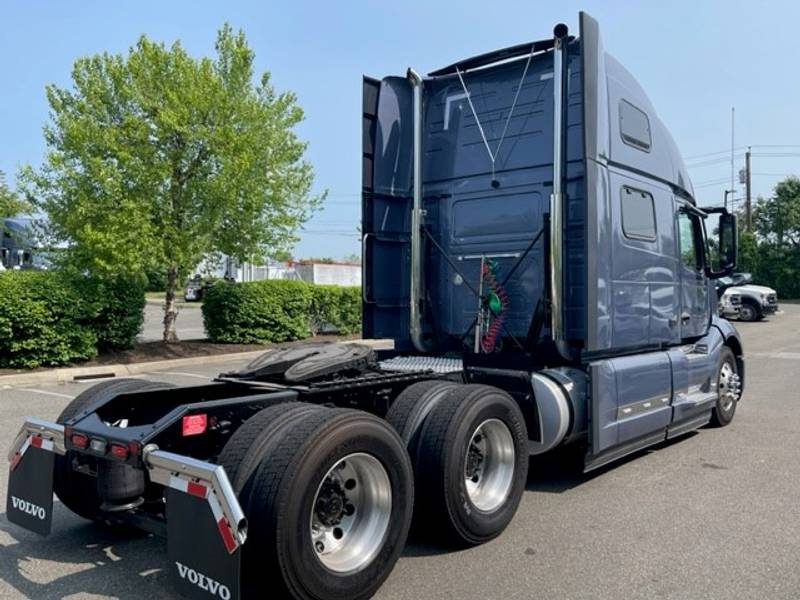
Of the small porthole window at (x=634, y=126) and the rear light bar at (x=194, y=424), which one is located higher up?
the small porthole window at (x=634, y=126)

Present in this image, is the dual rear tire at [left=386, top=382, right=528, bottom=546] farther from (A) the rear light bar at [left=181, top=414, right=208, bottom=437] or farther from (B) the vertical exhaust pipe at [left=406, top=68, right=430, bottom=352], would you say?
(B) the vertical exhaust pipe at [left=406, top=68, right=430, bottom=352]

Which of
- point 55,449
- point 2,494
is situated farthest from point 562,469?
point 2,494

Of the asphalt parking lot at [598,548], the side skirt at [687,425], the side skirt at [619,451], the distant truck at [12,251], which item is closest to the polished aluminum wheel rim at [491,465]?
the asphalt parking lot at [598,548]

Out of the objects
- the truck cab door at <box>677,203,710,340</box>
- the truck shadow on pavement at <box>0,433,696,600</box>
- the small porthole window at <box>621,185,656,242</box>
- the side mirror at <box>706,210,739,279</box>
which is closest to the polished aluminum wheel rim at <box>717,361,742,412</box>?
the truck cab door at <box>677,203,710,340</box>

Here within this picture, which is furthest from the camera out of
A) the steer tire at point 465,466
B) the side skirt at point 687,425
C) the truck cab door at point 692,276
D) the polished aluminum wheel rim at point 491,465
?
the truck cab door at point 692,276

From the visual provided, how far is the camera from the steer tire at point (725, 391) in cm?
765

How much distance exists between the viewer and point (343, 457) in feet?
11.1

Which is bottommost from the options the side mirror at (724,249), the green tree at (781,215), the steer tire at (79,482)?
the steer tire at (79,482)

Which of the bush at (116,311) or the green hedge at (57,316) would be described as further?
the bush at (116,311)

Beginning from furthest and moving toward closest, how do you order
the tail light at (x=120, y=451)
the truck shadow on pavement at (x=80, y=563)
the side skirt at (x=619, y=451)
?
the side skirt at (x=619, y=451) → the truck shadow on pavement at (x=80, y=563) → the tail light at (x=120, y=451)

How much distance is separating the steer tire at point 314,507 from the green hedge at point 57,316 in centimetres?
987

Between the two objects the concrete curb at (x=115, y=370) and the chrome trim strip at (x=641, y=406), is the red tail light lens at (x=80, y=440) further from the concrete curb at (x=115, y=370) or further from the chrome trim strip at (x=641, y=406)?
the concrete curb at (x=115, y=370)

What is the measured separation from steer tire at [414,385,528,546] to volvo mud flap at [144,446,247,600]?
1452 mm

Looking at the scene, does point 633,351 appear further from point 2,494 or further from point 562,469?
A: point 2,494
